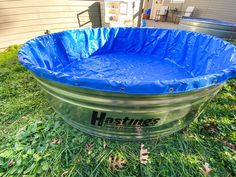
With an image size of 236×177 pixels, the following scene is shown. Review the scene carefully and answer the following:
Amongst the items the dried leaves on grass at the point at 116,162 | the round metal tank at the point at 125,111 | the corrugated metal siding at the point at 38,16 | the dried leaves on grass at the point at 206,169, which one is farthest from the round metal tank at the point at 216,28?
the dried leaves on grass at the point at 116,162

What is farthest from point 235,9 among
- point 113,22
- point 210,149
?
point 210,149

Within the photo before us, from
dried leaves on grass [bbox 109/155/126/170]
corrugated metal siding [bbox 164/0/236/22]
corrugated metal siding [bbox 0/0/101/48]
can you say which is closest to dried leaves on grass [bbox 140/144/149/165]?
dried leaves on grass [bbox 109/155/126/170]

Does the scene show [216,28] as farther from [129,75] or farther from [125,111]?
[125,111]

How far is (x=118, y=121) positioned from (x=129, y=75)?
1.20 meters

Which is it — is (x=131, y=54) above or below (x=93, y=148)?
above

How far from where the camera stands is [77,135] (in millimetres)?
1499

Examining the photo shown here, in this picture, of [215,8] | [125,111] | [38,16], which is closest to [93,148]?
[125,111]

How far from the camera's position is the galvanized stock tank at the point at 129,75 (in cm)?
103

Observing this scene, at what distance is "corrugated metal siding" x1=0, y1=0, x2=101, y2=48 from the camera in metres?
3.23

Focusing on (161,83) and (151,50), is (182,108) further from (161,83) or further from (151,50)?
(151,50)

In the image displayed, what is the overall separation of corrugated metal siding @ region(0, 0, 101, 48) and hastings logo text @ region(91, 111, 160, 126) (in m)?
3.01

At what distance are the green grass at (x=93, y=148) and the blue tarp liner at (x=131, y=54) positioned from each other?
0.52 metres

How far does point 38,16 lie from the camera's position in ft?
11.9

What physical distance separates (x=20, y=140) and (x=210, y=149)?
154 cm
